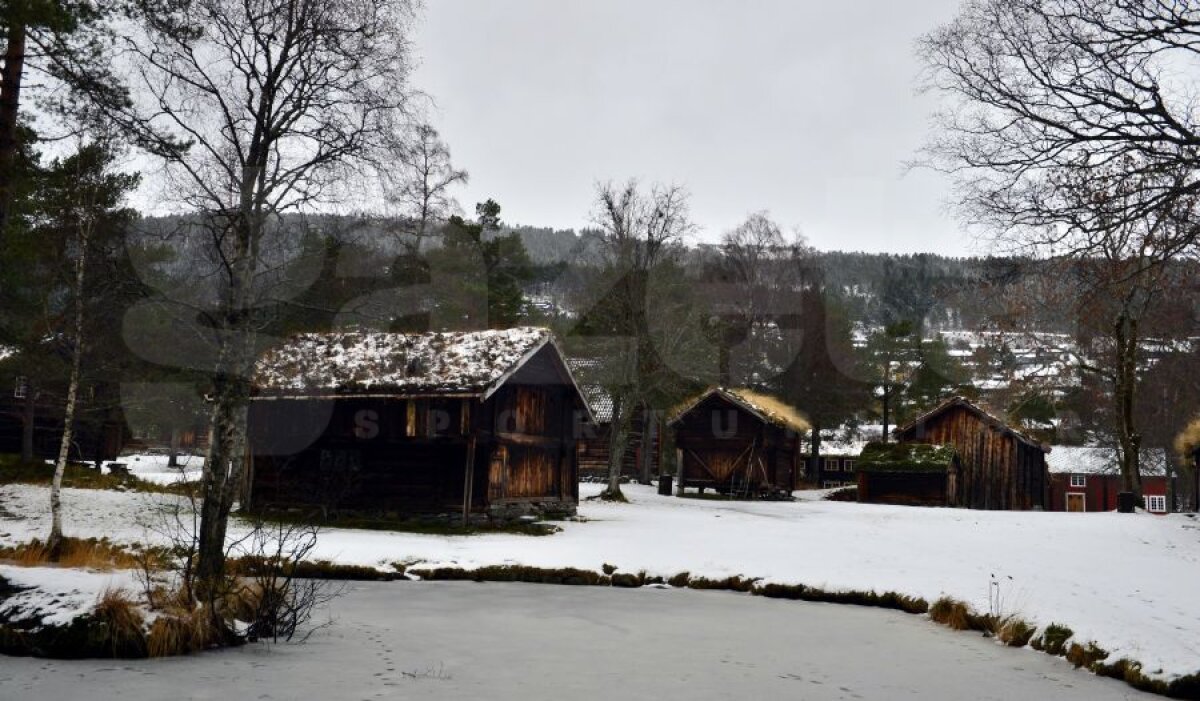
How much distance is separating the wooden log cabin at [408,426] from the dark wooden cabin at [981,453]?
21435 millimetres

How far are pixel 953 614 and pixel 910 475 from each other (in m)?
28.0

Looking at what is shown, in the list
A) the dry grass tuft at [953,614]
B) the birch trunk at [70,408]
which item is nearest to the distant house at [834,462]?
the dry grass tuft at [953,614]

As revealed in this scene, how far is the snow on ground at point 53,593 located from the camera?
1079cm

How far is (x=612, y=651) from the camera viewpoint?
1220 centimetres

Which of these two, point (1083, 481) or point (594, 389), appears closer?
point (594, 389)

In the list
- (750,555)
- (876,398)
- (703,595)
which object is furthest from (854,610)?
(876,398)

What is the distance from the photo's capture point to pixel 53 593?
36.6ft

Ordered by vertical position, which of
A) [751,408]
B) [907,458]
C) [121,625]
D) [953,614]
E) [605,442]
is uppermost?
[751,408]

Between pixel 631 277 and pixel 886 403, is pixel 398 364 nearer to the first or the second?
pixel 631 277

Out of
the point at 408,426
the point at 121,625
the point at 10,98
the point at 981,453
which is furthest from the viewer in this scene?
the point at 981,453

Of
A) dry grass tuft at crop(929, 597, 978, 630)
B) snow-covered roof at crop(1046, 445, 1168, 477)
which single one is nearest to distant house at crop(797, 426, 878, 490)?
snow-covered roof at crop(1046, 445, 1168, 477)

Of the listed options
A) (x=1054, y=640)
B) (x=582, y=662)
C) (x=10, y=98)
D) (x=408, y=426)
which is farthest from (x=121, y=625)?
(x=408, y=426)

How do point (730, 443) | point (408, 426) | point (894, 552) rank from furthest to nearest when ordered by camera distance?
point (730, 443) < point (408, 426) < point (894, 552)

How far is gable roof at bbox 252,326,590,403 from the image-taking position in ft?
88.2
